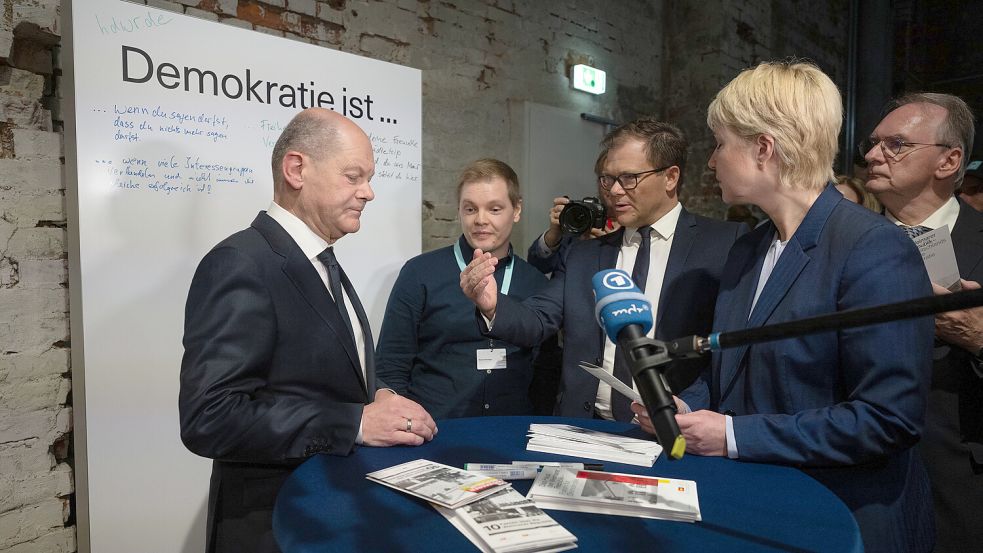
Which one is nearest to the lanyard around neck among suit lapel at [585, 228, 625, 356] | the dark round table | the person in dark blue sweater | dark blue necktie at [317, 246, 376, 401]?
the person in dark blue sweater

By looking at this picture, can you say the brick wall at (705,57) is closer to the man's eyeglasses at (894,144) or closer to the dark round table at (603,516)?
the man's eyeglasses at (894,144)

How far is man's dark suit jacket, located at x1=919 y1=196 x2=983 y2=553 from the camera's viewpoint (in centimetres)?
164

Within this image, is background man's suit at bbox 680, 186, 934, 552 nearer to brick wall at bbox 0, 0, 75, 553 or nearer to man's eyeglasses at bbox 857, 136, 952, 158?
man's eyeglasses at bbox 857, 136, 952, 158

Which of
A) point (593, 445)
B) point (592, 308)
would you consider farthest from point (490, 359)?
point (593, 445)

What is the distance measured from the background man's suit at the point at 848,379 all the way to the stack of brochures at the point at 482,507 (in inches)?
21.1

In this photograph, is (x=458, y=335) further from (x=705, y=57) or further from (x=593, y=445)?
(x=705, y=57)

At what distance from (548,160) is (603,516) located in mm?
3086

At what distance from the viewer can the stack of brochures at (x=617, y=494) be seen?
103cm

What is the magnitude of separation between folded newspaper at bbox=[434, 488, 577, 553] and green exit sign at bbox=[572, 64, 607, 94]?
344 centimetres

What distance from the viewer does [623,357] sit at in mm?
1785

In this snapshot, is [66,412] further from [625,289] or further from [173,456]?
[625,289]

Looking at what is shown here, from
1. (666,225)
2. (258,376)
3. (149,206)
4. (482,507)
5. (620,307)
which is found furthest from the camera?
(149,206)

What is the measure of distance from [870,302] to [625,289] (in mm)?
578

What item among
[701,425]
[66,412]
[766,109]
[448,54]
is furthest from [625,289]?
A: [448,54]
